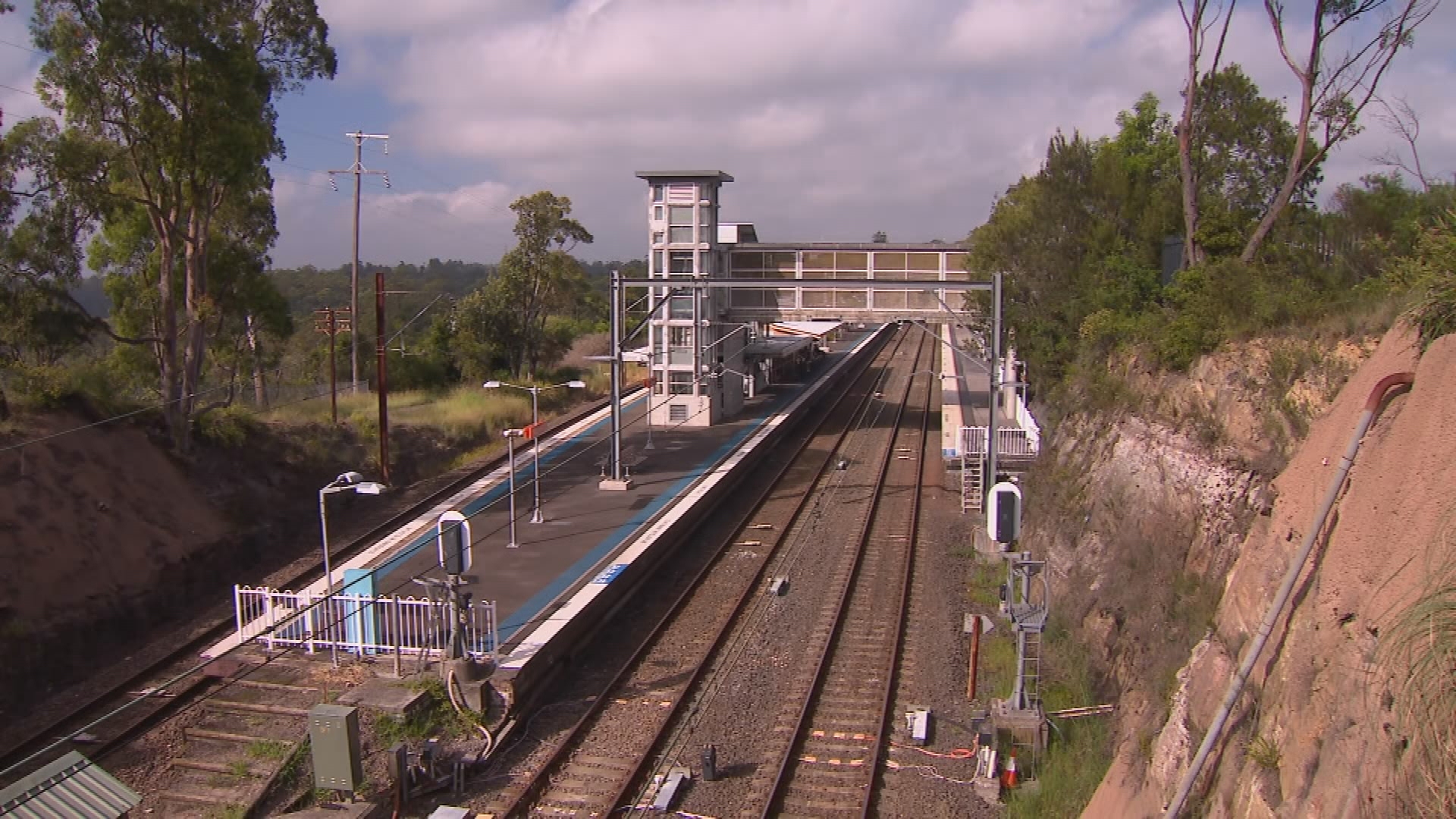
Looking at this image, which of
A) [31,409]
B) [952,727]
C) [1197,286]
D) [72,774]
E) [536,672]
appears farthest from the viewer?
[31,409]

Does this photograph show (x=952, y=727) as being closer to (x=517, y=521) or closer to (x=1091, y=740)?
(x=1091, y=740)

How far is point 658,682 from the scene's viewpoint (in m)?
12.4

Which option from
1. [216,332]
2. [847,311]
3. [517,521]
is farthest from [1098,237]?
[216,332]

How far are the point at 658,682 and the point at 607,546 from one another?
4.82 metres

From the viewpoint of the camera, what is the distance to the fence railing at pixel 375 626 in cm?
1198

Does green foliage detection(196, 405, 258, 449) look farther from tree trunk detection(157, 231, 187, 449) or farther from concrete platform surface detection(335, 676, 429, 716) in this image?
concrete platform surface detection(335, 676, 429, 716)

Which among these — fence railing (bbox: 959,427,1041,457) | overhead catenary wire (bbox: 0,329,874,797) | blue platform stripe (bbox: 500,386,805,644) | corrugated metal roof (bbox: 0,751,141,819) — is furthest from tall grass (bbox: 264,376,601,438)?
corrugated metal roof (bbox: 0,751,141,819)

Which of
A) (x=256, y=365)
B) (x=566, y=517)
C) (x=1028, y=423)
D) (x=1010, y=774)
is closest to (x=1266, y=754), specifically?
(x=1010, y=774)

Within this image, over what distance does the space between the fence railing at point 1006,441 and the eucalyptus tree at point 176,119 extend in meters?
16.3

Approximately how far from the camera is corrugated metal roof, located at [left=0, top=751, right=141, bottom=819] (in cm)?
582

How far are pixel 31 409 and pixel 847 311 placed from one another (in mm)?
19147

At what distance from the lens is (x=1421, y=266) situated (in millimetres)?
8766

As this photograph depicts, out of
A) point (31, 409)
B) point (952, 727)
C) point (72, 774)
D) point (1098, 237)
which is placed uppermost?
point (1098, 237)

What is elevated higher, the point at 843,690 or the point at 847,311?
the point at 847,311
